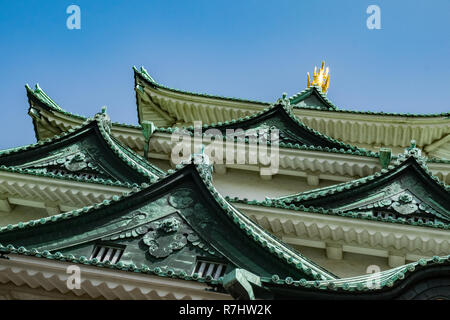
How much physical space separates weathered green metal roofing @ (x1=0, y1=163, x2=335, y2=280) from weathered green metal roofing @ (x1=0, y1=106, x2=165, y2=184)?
8.55ft

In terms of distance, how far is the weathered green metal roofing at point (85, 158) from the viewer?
476 inches

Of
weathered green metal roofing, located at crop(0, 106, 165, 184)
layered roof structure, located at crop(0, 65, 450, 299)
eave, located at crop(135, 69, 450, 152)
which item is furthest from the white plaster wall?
eave, located at crop(135, 69, 450, 152)

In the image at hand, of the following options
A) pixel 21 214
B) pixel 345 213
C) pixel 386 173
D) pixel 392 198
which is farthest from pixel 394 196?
pixel 21 214

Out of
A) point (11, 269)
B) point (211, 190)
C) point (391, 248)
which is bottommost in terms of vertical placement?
point (391, 248)

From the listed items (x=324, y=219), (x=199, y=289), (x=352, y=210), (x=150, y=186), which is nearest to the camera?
(x=199, y=289)

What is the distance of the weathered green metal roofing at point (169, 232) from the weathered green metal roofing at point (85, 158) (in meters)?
2.60

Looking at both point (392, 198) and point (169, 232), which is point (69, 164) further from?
point (392, 198)

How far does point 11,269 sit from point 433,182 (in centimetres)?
738

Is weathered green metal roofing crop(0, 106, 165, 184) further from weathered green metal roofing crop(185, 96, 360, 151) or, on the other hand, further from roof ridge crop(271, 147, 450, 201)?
roof ridge crop(271, 147, 450, 201)

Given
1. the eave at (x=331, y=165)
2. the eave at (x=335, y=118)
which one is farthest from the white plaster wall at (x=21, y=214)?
the eave at (x=335, y=118)

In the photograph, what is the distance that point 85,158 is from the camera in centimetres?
1258
